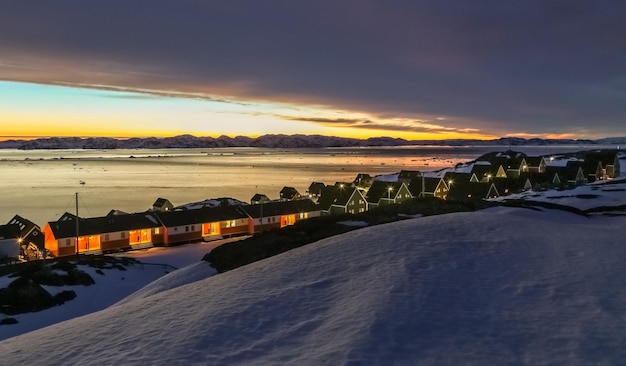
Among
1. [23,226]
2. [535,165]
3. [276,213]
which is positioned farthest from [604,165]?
[23,226]

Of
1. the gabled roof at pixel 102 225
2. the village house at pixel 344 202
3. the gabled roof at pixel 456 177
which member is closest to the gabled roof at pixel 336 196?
the village house at pixel 344 202

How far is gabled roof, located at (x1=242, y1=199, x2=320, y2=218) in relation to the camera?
206 ft

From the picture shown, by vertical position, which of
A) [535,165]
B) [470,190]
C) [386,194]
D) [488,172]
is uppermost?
[535,165]

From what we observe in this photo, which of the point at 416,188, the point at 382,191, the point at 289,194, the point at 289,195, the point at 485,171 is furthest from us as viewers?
the point at 289,194

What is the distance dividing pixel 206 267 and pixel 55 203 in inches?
3741

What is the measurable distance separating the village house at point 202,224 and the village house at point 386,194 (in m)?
18.8

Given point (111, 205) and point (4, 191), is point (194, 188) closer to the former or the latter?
point (111, 205)

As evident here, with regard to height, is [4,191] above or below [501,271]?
below

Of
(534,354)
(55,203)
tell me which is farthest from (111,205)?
(534,354)

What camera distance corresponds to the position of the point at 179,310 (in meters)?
10.4

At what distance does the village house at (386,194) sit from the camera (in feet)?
190

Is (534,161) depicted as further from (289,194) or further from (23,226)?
(23,226)

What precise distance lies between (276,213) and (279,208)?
4.85 ft

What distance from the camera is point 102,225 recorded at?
53.0m
